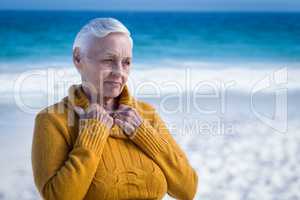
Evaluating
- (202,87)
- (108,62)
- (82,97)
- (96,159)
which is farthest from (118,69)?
(202,87)

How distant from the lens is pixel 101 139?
5.47ft

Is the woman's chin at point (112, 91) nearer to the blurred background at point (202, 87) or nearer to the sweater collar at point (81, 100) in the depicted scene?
the sweater collar at point (81, 100)

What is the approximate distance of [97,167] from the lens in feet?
5.44

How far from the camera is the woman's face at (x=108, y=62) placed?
5.45 feet

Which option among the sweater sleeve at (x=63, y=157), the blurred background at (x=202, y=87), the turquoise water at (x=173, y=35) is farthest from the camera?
the turquoise water at (x=173, y=35)

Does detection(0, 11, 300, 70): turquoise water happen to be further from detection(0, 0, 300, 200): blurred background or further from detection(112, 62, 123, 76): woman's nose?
detection(112, 62, 123, 76): woman's nose

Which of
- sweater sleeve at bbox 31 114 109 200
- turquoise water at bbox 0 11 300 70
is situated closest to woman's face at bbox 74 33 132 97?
sweater sleeve at bbox 31 114 109 200

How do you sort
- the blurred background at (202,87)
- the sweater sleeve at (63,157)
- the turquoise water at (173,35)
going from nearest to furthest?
the sweater sleeve at (63,157) < the blurred background at (202,87) < the turquoise water at (173,35)

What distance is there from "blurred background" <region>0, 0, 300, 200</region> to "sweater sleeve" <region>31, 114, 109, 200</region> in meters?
1.81

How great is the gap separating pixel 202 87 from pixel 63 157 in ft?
15.0

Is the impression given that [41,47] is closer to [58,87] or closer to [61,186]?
[58,87]

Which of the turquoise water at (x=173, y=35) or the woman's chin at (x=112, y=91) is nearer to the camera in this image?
the woman's chin at (x=112, y=91)

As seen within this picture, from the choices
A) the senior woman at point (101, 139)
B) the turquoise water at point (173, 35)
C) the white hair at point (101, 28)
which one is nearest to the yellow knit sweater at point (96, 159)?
the senior woman at point (101, 139)

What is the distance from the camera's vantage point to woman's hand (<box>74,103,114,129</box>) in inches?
66.8
